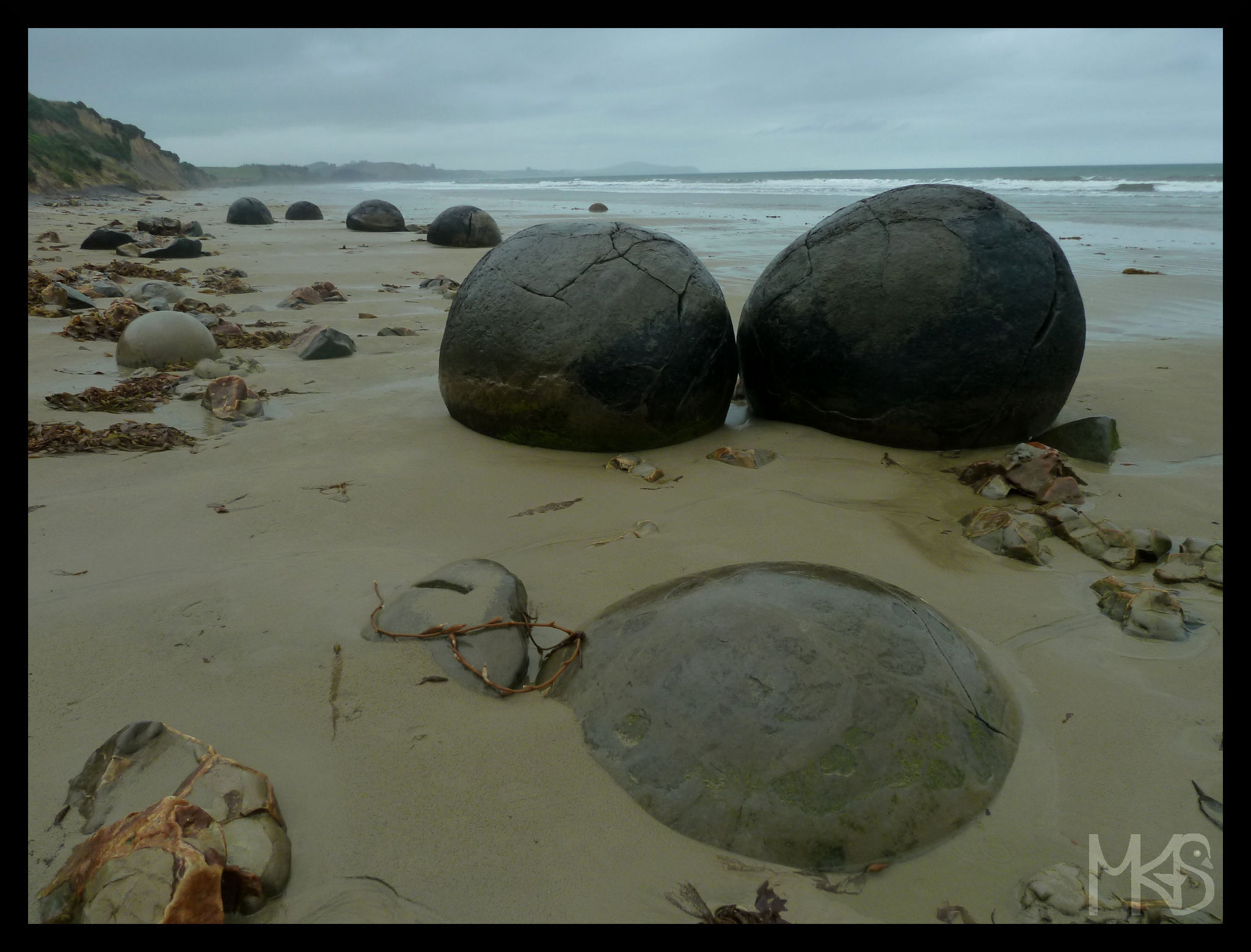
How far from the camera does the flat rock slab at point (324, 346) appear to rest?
559 centimetres

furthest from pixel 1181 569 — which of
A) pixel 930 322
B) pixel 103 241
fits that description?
pixel 103 241

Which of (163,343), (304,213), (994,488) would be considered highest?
(304,213)

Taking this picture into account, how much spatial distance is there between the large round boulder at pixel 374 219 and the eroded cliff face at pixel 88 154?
619 inches

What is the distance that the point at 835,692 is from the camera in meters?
1.77

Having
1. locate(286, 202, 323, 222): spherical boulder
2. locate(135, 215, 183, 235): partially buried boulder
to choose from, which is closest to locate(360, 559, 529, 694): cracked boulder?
locate(135, 215, 183, 235): partially buried boulder

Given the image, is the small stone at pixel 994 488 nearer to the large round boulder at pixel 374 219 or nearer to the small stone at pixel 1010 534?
the small stone at pixel 1010 534

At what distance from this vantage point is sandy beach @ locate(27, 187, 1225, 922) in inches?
61.9

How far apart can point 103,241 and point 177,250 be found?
4.81ft

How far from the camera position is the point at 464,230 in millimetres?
13156

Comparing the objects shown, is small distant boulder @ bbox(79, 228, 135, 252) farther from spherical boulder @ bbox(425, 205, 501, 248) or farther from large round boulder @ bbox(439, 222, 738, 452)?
large round boulder @ bbox(439, 222, 738, 452)

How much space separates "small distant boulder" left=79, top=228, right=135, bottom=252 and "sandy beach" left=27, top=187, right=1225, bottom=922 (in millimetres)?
8030

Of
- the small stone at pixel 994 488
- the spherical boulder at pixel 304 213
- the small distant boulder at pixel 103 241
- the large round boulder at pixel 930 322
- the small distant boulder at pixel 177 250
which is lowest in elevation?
the small stone at pixel 994 488

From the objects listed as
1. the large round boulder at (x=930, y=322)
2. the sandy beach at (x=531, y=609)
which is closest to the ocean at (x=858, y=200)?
the large round boulder at (x=930, y=322)

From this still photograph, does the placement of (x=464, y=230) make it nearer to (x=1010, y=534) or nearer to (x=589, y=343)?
(x=589, y=343)
